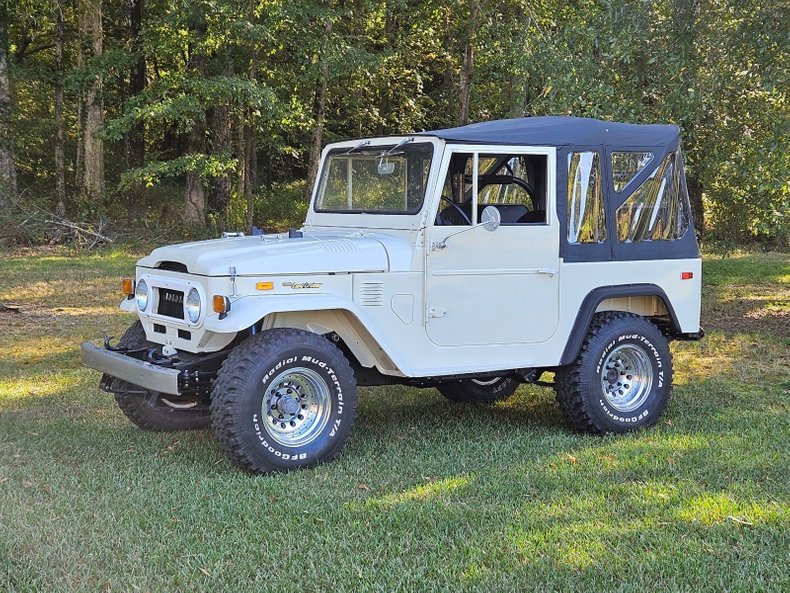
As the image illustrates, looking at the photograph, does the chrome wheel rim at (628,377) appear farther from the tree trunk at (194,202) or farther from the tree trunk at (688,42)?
the tree trunk at (194,202)

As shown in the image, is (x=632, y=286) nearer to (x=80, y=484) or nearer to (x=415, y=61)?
(x=80, y=484)

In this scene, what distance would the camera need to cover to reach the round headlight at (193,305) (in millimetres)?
5141

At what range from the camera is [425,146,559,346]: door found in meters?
5.59

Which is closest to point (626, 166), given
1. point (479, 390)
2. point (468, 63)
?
point (479, 390)

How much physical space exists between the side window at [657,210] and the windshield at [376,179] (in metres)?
1.57

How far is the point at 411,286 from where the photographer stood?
5.50 meters

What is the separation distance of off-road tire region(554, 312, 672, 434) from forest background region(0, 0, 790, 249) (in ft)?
12.7

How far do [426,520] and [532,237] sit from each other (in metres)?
2.29

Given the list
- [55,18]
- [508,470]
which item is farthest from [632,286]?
[55,18]

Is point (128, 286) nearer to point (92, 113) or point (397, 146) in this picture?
point (397, 146)

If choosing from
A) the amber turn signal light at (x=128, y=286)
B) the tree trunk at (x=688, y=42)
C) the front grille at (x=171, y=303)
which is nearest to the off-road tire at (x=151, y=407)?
the amber turn signal light at (x=128, y=286)

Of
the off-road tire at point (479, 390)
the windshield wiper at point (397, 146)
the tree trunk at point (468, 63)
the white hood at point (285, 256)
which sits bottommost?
the off-road tire at point (479, 390)

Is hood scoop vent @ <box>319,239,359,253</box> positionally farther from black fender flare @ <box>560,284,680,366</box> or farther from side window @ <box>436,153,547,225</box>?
black fender flare @ <box>560,284,680,366</box>

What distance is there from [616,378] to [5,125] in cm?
1745
